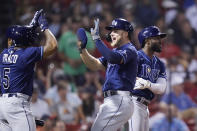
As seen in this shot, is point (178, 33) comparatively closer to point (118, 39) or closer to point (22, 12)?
point (22, 12)

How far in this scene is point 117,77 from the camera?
22.3ft

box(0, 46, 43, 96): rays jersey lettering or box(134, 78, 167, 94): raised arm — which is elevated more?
box(0, 46, 43, 96): rays jersey lettering

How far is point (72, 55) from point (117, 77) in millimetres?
5883

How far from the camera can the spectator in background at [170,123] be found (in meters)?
10.3

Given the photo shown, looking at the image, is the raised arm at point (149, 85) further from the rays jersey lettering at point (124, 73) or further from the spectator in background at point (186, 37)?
A: the spectator in background at point (186, 37)

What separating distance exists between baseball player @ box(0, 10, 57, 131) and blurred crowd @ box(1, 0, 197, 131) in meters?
2.91

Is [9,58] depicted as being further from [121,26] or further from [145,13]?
[145,13]

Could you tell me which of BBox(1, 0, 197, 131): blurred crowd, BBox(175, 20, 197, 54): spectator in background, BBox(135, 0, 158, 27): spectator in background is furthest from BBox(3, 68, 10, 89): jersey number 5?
BBox(135, 0, 158, 27): spectator in background

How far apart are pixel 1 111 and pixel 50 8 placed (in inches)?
305

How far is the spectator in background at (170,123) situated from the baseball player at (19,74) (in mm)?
4246

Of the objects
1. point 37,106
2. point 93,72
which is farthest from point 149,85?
point 93,72

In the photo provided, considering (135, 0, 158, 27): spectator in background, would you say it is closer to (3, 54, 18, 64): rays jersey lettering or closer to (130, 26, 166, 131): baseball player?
(130, 26, 166, 131): baseball player

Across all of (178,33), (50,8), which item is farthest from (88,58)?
(50,8)

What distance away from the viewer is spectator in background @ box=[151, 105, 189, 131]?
10.3 metres
